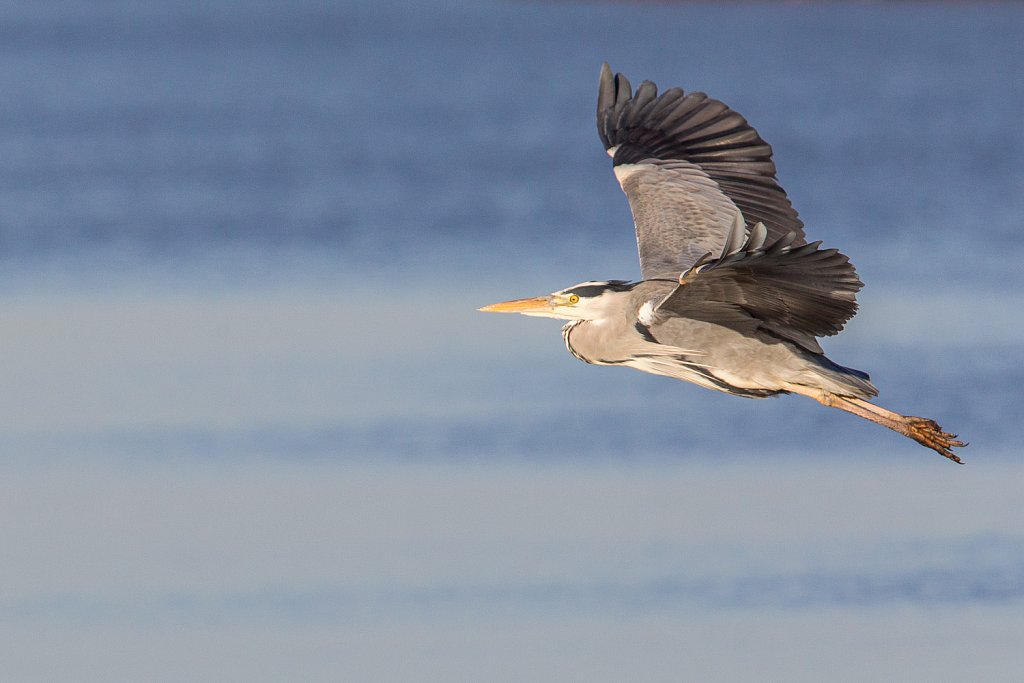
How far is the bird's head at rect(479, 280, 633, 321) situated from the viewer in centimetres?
841

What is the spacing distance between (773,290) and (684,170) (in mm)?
1948

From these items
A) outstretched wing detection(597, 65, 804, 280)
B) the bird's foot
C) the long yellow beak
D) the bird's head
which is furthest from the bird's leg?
the long yellow beak

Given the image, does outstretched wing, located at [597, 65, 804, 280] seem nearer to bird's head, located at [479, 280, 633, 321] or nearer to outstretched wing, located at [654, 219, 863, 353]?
bird's head, located at [479, 280, 633, 321]

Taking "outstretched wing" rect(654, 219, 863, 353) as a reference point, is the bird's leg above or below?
below

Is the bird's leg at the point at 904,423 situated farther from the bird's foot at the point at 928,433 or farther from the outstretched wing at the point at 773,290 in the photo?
the outstretched wing at the point at 773,290

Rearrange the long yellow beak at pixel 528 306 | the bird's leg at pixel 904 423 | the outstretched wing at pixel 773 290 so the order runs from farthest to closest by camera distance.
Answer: the long yellow beak at pixel 528 306 → the bird's leg at pixel 904 423 → the outstretched wing at pixel 773 290

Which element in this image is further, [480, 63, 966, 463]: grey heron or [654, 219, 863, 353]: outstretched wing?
[480, 63, 966, 463]: grey heron

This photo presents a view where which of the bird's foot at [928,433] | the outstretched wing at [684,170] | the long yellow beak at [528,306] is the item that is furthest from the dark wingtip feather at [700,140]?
the bird's foot at [928,433]

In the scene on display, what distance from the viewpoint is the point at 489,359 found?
1586 cm

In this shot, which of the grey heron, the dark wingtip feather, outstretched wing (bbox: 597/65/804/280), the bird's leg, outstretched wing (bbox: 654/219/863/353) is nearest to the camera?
outstretched wing (bbox: 654/219/863/353)

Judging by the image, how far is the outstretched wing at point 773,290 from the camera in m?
7.22

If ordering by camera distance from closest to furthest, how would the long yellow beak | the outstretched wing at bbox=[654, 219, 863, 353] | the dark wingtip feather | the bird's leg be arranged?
the outstretched wing at bbox=[654, 219, 863, 353] → the bird's leg → the long yellow beak → the dark wingtip feather

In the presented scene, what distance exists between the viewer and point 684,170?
961cm

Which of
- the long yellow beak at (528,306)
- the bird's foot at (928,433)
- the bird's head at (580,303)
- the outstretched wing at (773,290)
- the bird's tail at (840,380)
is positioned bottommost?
the bird's foot at (928,433)
